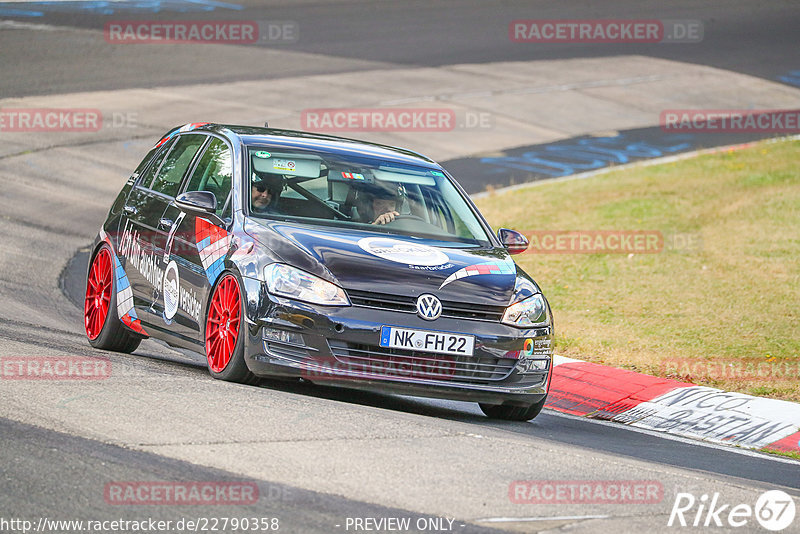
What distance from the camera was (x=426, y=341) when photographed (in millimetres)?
7375

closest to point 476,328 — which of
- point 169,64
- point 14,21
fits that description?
point 169,64

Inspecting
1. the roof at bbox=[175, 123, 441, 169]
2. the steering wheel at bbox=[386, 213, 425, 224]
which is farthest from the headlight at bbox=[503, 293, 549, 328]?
the roof at bbox=[175, 123, 441, 169]

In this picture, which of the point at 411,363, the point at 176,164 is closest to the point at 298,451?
the point at 411,363

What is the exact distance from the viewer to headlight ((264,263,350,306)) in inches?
288

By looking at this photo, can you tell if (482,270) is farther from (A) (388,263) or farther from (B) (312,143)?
(B) (312,143)

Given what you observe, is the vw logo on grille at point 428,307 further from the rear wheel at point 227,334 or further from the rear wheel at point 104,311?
the rear wheel at point 104,311

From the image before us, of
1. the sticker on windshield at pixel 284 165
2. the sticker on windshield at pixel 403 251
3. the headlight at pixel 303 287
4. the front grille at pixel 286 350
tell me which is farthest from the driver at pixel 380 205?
the front grille at pixel 286 350

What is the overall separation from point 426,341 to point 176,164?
9.52ft

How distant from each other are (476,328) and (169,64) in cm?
2076

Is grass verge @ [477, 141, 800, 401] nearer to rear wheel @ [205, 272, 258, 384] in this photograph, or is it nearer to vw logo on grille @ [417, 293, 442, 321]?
vw logo on grille @ [417, 293, 442, 321]

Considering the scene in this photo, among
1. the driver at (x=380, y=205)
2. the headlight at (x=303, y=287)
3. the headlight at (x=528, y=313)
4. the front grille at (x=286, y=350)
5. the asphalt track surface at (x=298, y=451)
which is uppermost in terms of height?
the driver at (x=380, y=205)

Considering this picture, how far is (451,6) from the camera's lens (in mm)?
35781

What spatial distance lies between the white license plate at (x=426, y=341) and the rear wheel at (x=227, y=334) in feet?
2.98

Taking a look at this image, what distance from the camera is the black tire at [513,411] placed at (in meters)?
8.21
